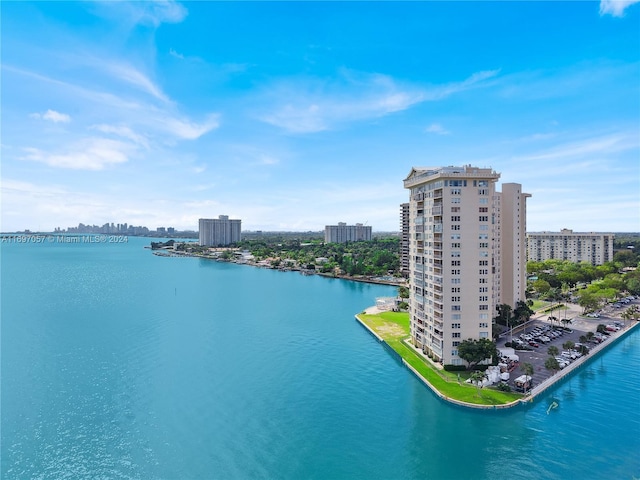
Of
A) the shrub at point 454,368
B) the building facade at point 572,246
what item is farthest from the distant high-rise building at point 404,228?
the shrub at point 454,368

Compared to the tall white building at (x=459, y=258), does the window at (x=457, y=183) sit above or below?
above

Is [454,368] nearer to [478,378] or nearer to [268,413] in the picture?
[478,378]

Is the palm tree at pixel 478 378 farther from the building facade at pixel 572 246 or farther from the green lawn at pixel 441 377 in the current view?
the building facade at pixel 572 246

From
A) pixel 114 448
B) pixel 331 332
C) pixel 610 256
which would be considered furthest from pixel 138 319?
pixel 610 256

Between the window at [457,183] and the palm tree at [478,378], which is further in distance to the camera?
the window at [457,183]

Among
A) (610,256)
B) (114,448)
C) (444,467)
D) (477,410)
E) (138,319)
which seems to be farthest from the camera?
(610,256)

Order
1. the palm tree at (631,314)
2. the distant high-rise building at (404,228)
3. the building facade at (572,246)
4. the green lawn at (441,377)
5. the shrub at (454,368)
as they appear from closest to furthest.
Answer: the green lawn at (441,377)
the shrub at (454,368)
the palm tree at (631,314)
the distant high-rise building at (404,228)
the building facade at (572,246)

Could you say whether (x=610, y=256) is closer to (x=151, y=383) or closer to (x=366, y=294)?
(x=366, y=294)
